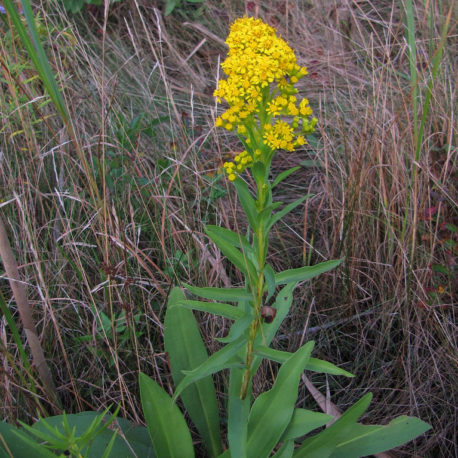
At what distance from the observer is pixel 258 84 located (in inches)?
48.5

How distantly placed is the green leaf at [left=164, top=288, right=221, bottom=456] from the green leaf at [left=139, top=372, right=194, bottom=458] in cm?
12

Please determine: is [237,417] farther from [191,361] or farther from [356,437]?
[356,437]

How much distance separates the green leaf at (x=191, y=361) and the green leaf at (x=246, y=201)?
0.43 meters

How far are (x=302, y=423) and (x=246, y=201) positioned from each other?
0.64 metres

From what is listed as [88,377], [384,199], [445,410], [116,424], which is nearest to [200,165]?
[384,199]

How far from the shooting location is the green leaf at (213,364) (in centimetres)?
136

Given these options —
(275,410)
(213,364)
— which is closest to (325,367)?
(275,410)

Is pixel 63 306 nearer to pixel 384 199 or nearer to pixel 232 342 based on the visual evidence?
pixel 232 342

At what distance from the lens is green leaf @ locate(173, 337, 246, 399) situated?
136 centimetres

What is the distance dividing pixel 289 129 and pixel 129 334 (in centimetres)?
92

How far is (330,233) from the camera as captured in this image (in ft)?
7.83

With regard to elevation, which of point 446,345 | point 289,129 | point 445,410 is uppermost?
point 289,129

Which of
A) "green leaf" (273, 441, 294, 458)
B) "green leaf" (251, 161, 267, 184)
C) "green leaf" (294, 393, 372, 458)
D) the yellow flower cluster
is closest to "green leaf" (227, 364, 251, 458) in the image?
"green leaf" (273, 441, 294, 458)

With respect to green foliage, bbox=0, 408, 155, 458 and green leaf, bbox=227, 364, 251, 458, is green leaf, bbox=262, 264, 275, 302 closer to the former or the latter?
green leaf, bbox=227, 364, 251, 458
